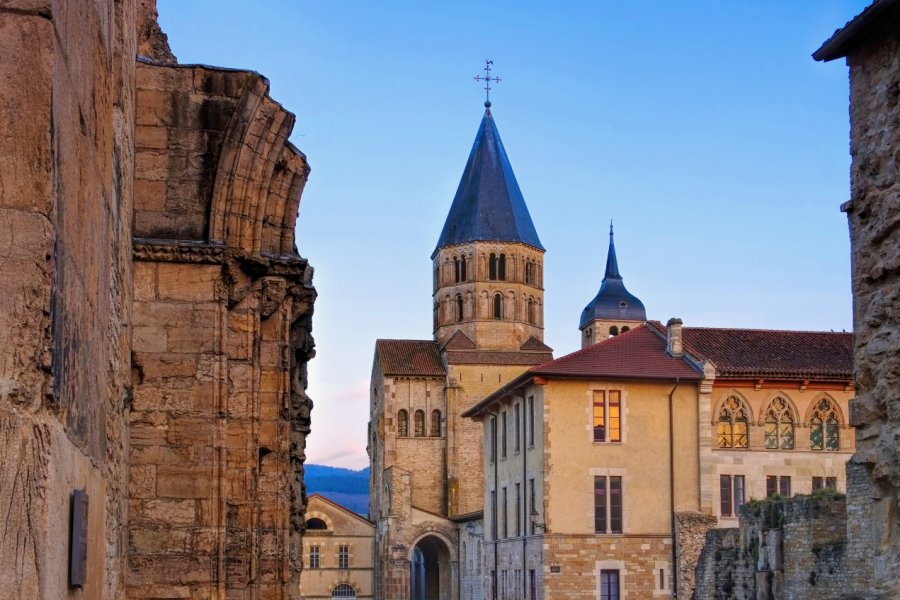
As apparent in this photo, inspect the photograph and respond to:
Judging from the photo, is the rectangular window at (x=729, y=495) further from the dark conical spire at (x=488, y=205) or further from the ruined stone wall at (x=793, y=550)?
the dark conical spire at (x=488, y=205)

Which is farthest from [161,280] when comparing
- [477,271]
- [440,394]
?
[477,271]

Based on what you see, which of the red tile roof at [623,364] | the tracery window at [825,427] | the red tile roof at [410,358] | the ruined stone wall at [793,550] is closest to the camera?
the ruined stone wall at [793,550]

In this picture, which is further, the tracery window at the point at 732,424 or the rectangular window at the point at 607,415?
the tracery window at the point at 732,424

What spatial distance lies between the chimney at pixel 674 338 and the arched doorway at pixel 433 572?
30.8m

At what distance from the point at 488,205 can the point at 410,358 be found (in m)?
11.6

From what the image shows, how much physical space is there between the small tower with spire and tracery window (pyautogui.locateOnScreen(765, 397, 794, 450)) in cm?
5425

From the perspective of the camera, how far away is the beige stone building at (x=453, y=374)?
244ft

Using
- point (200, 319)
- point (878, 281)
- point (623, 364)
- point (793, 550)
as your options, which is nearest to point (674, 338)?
point (623, 364)

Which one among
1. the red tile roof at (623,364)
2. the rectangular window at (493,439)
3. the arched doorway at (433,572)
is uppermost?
the red tile roof at (623,364)

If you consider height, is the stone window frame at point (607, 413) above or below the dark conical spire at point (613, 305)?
below

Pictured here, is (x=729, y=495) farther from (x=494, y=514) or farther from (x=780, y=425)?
(x=494, y=514)

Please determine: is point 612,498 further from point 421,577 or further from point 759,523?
point 421,577

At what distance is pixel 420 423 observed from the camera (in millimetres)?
80875

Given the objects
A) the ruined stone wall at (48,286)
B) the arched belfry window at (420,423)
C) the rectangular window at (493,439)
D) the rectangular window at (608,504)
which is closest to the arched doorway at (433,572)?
the arched belfry window at (420,423)
